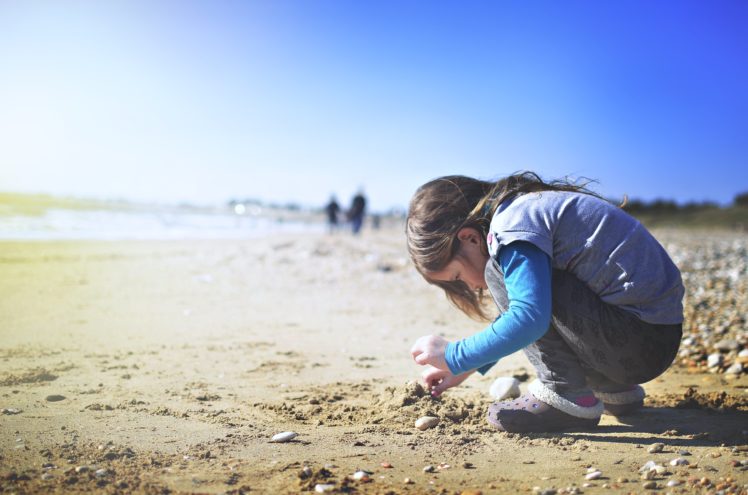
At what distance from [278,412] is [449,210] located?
1187 millimetres

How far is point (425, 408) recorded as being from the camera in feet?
8.14

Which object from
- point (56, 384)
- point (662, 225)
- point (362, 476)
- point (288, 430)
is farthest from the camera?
point (662, 225)

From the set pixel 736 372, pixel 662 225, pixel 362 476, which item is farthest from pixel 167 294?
pixel 662 225

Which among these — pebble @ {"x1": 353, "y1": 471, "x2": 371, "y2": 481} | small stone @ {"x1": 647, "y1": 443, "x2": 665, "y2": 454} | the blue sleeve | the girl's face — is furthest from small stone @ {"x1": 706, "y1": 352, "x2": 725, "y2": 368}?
pebble @ {"x1": 353, "y1": 471, "x2": 371, "y2": 481}

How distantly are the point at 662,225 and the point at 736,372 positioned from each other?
32.9 m

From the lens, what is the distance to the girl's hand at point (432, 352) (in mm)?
2072

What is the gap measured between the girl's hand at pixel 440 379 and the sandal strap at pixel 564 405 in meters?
0.34

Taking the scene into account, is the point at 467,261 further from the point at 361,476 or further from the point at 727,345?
the point at 727,345

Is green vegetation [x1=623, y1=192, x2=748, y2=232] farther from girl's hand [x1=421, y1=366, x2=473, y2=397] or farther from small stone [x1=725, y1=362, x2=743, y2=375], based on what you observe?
girl's hand [x1=421, y1=366, x2=473, y2=397]

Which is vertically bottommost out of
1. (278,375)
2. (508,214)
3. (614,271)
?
(278,375)

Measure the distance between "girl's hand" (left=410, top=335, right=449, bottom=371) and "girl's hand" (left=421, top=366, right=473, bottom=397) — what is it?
37 centimetres

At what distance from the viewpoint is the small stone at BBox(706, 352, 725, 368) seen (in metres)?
3.38

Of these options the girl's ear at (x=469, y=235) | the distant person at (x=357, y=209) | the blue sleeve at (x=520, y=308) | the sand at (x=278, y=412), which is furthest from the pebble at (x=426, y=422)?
the distant person at (x=357, y=209)

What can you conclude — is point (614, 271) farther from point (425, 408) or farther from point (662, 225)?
point (662, 225)
